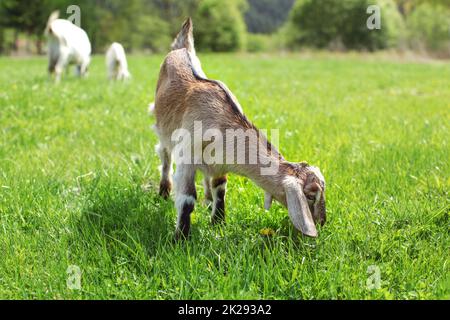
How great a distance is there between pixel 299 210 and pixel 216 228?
76cm

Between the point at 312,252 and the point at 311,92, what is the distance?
8.16 meters

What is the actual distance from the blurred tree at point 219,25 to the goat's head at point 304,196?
148 ft

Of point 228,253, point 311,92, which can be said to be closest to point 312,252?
point 228,253

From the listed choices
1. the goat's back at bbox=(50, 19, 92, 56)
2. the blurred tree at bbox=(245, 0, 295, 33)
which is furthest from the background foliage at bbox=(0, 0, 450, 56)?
the goat's back at bbox=(50, 19, 92, 56)

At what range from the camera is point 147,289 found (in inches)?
97.3

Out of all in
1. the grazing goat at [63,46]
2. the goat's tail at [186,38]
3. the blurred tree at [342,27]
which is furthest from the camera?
the blurred tree at [342,27]

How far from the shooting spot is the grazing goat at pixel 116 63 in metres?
11.2

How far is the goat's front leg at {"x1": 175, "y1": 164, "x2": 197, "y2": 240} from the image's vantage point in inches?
118

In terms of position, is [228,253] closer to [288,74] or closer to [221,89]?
[221,89]

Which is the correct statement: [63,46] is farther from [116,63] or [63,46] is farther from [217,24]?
[217,24]

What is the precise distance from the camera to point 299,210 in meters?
2.51

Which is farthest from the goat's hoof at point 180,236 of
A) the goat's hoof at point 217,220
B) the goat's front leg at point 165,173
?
the goat's front leg at point 165,173

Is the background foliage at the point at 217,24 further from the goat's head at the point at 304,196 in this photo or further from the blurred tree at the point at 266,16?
the goat's head at the point at 304,196

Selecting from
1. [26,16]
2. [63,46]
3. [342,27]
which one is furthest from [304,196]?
[342,27]
